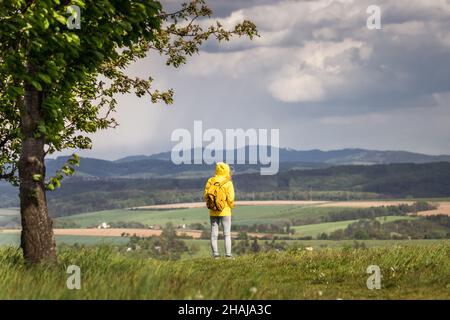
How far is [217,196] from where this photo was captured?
20.2m

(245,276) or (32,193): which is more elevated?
(32,193)

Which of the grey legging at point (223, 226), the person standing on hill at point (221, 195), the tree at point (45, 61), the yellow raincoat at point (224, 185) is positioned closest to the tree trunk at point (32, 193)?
the tree at point (45, 61)

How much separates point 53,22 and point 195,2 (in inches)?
489

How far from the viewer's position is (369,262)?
17.3 meters

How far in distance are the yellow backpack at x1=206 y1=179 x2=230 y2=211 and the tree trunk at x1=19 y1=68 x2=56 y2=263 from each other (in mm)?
6089

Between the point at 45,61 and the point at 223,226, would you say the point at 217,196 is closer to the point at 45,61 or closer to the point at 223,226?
the point at 223,226

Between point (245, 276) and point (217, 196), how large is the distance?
4.02 meters

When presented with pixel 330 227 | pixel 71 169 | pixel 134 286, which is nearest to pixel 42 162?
pixel 71 169

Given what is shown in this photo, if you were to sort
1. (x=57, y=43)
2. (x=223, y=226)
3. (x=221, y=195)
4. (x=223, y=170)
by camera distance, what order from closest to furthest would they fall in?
(x=57, y=43) < (x=221, y=195) < (x=223, y=170) < (x=223, y=226)

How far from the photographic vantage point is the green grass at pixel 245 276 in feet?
37.5

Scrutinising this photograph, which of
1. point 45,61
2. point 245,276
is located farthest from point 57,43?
point 245,276

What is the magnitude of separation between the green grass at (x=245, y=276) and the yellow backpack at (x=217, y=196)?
5.69 ft

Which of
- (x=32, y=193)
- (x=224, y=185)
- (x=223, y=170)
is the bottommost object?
(x=32, y=193)
